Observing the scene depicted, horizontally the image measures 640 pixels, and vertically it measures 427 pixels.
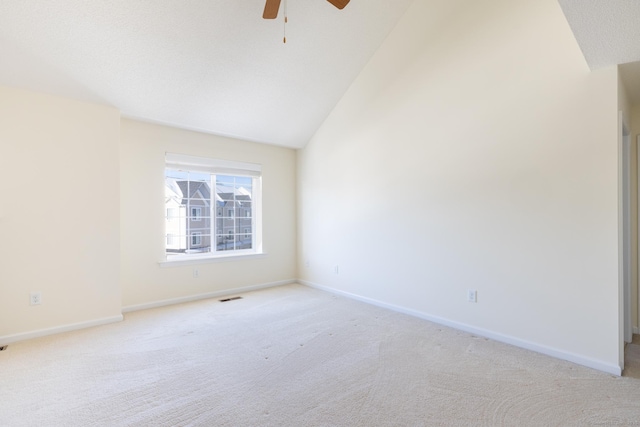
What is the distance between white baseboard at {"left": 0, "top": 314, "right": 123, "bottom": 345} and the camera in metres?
2.90

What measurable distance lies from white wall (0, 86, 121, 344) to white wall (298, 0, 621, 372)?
2.96m

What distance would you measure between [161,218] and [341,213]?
96.2 inches

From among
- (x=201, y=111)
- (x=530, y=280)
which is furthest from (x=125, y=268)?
(x=530, y=280)

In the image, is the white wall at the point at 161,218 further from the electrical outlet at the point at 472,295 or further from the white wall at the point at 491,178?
the electrical outlet at the point at 472,295

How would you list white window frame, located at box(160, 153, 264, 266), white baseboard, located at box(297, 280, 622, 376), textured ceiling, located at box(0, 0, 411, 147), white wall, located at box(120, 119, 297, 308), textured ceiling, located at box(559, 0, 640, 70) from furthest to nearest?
white window frame, located at box(160, 153, 264, 266) → white wall, located at box(120, 119, 297, 308) → textured ceiling, located at box(0, 0, 411, 147) → white baseboard, located at box(297, 280, 622, 376) → textured ceiling, located at box(559, 0, 640, 70)

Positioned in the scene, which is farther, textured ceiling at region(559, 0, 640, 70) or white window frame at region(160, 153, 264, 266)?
white window frame at region(160, 153, 264, 266)

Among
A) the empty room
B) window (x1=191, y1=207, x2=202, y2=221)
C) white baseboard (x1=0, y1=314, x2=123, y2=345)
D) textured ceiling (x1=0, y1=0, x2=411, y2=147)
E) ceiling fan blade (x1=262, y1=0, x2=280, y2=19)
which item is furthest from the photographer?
window (x1=191, y1=207, x2=202, y2=221)

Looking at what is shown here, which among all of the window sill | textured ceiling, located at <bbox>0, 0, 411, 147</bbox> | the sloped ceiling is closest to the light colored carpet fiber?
the window sill

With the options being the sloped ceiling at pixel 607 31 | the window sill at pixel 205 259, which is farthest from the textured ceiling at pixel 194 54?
the sloped ceiling at pixel 607 31

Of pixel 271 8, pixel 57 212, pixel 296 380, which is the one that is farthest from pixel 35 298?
pixel 271 8

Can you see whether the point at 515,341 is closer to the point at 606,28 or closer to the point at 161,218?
the point at 606,28

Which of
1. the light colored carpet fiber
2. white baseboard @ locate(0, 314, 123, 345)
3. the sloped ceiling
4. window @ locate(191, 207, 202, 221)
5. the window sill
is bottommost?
the light colored carpet fiber

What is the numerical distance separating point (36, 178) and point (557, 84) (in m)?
4.80

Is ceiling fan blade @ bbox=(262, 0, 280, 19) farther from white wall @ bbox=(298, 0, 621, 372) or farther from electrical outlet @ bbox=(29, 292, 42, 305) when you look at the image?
electrical outlet @ bbox=(29, 292, 42, 305)
